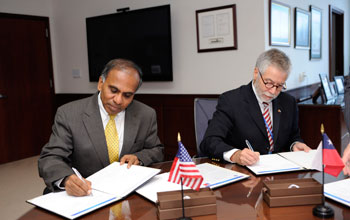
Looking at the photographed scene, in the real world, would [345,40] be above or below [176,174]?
above

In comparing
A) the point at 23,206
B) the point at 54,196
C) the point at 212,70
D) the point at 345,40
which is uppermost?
the point at 345,40

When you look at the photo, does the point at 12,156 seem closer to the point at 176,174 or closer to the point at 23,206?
the point at 23,206

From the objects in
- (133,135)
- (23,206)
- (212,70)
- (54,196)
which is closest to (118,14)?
(212,70)

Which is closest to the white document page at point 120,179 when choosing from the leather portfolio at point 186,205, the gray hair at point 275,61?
the leather portfolio at point 186,205

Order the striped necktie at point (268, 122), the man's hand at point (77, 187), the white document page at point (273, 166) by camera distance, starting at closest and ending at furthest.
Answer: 1. the man's hand at point (77, 187)
2. the white document page at point (273, 166)
3. the striped necktie at point (268, 122)

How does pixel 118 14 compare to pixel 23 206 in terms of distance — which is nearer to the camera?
pixel 23 206

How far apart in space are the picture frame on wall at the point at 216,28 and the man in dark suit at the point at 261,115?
1.50m

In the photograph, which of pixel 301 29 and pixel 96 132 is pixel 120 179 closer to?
pixel 96 132

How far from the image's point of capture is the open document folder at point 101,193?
118 cm

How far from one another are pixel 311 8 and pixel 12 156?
15.8 feet

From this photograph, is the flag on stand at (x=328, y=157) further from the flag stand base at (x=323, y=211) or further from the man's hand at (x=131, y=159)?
the man's hand at (x=131, y=159)

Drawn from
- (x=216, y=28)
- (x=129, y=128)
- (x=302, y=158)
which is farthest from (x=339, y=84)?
(x=129, y=128)

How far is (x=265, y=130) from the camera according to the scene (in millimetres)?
2047

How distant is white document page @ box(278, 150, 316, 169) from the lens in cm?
160
